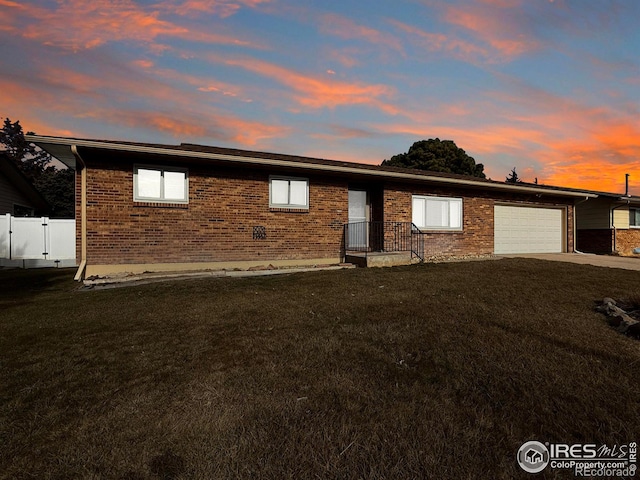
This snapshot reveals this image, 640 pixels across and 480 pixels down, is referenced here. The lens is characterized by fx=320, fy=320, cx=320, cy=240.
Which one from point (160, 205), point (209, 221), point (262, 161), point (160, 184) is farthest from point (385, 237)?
point (160, 184)

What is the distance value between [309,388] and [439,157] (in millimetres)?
34298

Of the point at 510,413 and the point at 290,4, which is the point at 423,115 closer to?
the point at 290,4

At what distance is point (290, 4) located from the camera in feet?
25.8

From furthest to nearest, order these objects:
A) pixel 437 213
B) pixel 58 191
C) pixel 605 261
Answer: pixel 58 191
pixel 437 213
pixel 605 261

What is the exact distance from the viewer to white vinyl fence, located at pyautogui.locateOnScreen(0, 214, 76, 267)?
13.2 meters

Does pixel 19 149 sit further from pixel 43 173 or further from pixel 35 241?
pixel 35 241

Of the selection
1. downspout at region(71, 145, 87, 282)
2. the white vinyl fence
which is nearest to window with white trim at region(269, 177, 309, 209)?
downspout at region(71, 145, 87, 282)

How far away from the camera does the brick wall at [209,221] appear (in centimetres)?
879

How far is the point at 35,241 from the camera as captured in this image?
13547mm

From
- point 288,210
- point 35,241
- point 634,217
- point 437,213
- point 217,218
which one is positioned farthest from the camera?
point 634,217

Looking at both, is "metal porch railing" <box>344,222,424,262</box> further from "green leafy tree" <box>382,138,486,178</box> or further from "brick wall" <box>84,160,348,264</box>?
"green leafy tree" <box>382,138,486,178</box>

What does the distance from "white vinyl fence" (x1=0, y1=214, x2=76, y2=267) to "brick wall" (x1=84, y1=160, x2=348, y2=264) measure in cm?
700

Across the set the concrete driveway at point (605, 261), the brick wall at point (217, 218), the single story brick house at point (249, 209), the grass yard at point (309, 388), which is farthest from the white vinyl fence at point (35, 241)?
the concrete driveway at point (605, 261)

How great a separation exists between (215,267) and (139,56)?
21.2 ft
